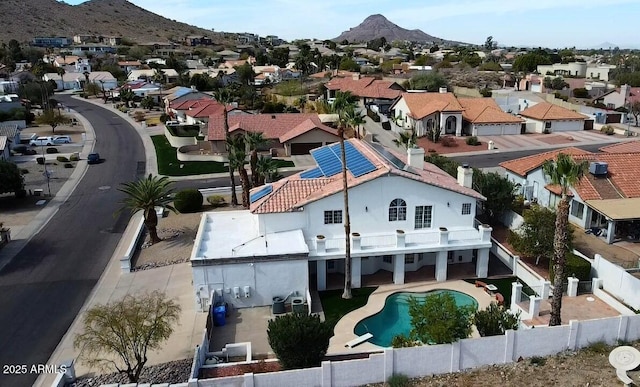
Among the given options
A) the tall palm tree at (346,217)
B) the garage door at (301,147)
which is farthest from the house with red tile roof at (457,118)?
the tall palm tree at (346,217)

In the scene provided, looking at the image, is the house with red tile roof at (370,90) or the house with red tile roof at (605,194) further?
the house with red tile roof at (370,90)

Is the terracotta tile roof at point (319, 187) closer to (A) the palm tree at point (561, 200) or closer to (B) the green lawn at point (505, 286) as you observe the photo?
(B) the green lawn at point (505, 286)

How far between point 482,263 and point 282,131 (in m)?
40.6

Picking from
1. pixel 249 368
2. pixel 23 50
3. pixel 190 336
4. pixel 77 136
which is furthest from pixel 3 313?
pixel 23 50

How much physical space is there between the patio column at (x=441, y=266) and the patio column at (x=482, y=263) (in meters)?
2.06

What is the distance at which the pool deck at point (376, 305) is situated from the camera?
23562 mm

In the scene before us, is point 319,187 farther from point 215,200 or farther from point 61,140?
point 61,140

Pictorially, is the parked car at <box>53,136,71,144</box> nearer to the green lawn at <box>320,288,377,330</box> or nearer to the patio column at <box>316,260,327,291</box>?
the patio column at <box>316,260,327,291</box>

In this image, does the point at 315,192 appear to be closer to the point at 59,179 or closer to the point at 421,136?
the point at 59,179

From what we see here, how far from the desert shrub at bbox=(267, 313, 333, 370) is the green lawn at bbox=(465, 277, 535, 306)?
12106 mm

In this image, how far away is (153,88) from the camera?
395 feet

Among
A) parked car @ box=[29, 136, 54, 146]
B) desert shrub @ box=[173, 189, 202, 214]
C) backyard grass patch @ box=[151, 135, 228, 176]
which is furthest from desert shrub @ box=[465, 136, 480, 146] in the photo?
parked car @ box=[29, 136, 54, 146]

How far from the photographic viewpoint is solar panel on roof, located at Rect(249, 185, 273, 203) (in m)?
31.4

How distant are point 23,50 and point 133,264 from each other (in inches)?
6701
